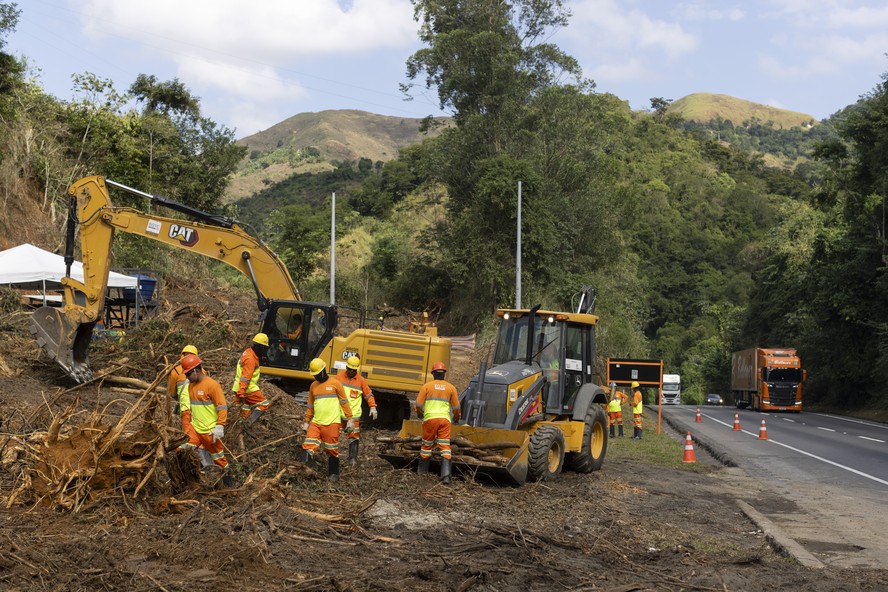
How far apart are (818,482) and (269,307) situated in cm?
1057

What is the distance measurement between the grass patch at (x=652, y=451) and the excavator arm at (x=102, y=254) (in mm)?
7647

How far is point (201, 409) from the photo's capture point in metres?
11.1

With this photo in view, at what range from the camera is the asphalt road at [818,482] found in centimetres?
1099

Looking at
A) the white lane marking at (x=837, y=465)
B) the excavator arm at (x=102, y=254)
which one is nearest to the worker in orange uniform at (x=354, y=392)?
the excavator arm at (x=102, y=254)

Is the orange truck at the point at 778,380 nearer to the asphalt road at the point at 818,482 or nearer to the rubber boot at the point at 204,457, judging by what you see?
the asphalt road at the point at 818,482

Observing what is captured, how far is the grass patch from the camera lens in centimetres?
1942

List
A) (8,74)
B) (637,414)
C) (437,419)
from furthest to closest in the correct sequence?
(8,74), (637,414), (437,419)

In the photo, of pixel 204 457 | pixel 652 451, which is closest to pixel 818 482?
pixel 652 451

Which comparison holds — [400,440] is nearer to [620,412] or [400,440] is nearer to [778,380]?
[620,412]

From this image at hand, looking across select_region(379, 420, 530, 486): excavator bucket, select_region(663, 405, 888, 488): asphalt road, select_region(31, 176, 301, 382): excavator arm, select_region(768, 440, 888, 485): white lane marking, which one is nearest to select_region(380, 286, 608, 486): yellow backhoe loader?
select_region(379, 420, 530, 486): excavator bucket

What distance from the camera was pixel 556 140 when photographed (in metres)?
49.0

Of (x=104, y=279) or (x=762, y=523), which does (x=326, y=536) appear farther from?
(x=104, y=279)

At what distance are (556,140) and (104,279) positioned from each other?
33.6 meters

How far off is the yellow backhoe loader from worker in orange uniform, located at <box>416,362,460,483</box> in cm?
24
